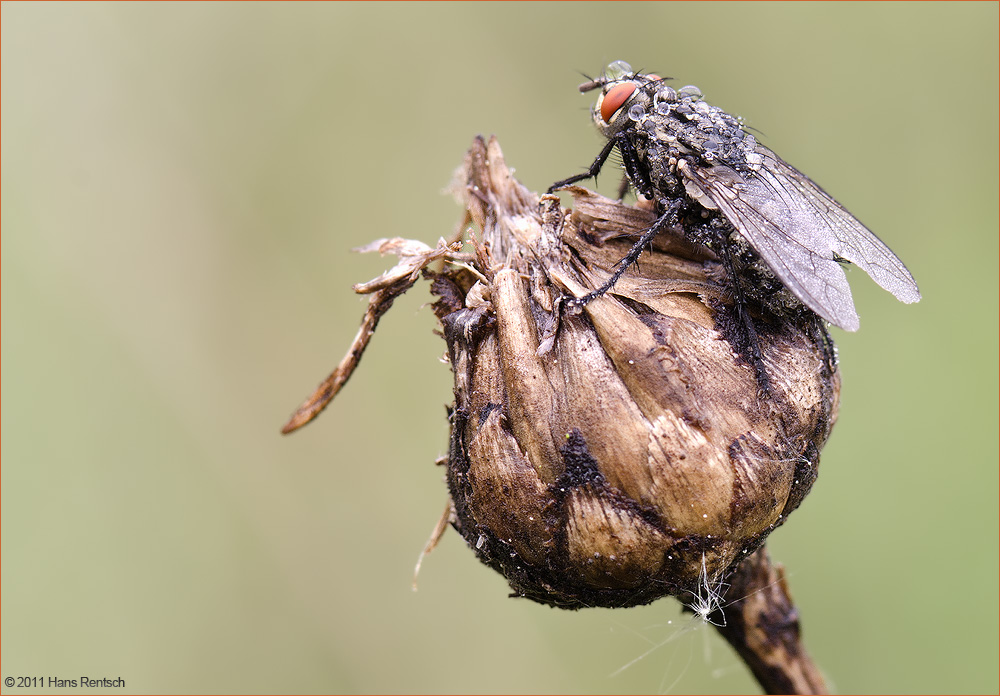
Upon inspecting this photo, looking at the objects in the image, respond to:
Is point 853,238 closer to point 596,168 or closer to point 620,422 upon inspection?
point 596,168

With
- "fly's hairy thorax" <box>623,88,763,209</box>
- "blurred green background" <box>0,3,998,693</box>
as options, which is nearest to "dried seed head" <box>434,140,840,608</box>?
"fly's hairy thorax" <box>623,88,763,209</box>

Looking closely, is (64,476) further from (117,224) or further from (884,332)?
(884,332)

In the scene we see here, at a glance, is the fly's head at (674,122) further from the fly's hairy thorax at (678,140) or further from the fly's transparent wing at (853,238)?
the fly's transparent wing at (853,238)

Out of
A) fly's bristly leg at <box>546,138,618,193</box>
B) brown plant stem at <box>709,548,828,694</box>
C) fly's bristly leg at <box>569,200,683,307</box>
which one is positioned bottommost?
brown plant stem at <box>709,548,828,694</box>

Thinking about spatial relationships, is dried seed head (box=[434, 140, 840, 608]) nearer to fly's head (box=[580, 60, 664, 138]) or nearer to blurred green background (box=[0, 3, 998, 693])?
fly's head (box=[580, 60, 664, 138])

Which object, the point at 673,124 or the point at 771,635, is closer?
the point at 673,124

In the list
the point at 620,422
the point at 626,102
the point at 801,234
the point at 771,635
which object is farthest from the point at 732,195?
the point at 771,635

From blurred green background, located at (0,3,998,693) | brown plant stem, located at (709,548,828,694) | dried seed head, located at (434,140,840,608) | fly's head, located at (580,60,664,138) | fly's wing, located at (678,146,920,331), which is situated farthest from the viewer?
blurred green background, located at (0,3,998,693)

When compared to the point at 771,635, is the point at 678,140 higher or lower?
higher

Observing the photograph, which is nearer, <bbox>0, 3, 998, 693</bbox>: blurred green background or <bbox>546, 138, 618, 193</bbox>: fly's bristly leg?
<bbox>546, 138, 618, 193</bbox>: fly's bristly leg
